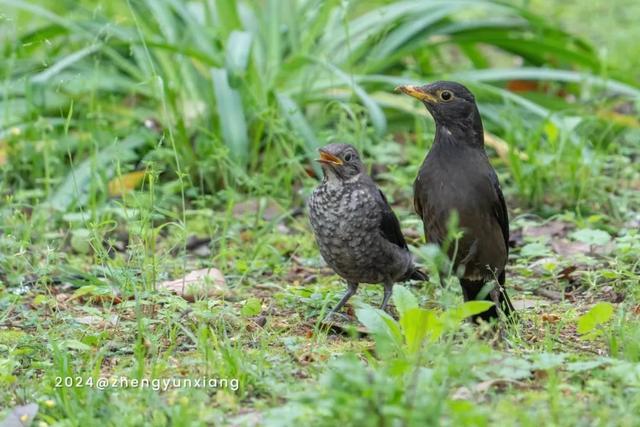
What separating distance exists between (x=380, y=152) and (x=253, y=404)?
12.3 feet

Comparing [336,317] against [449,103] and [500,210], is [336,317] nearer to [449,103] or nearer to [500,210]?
[500,210]

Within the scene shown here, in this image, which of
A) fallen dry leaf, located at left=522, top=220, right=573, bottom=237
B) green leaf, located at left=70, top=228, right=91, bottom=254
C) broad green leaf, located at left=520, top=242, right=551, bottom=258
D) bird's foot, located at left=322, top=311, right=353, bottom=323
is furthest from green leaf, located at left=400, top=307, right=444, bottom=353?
green leaf, located at left=70, top=228, right=91, bottom=254

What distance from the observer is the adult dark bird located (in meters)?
A: 5.33

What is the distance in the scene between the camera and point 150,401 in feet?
13.3

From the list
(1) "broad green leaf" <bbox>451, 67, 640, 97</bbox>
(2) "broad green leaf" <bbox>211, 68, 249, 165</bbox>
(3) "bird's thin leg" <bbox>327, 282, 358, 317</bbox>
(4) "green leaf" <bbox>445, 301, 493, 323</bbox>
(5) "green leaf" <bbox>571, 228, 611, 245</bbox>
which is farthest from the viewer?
(1) "broad green leaf" <bbox>451, 67, 640, 97</bbox>

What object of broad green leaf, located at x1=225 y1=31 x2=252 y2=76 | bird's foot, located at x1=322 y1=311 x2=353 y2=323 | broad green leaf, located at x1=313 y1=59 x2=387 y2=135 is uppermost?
broad green leaf, located at x1=225 y1=31 x2=252 y2=76

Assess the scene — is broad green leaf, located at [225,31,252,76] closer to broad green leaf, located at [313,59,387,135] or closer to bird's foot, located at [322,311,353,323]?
broad green leaf, located at [313,59,387,135]

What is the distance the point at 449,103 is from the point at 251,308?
4.49 feet

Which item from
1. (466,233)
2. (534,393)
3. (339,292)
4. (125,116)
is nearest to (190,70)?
(125,116)

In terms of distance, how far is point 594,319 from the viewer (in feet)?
15.8

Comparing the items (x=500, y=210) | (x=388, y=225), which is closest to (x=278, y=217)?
(x=388, y=225)

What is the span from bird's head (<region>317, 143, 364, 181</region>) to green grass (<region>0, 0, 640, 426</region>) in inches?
23.3

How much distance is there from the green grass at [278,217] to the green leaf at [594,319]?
13 millimetres

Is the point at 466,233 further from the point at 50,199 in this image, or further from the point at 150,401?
the point at 50,199
